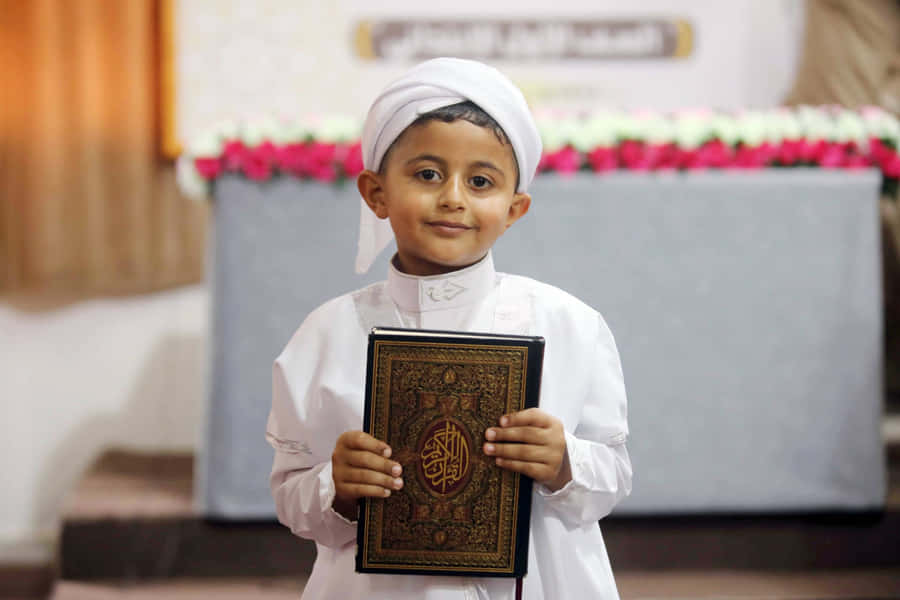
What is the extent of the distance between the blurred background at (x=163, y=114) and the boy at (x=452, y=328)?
1.57 meters

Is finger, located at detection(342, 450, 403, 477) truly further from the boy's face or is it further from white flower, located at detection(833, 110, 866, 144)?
white flower, located at detection(833, 110, 866, 144)

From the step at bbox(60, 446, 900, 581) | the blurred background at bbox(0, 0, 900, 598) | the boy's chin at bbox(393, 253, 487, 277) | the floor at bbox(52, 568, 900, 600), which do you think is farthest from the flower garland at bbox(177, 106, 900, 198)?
the boy's chin at bbox(393, 253, 487, 277)

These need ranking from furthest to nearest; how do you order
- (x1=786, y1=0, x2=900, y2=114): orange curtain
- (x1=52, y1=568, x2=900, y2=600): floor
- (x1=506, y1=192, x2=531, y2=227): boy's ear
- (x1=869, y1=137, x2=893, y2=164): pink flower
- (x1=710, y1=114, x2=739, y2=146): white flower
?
(x1=786, y1=0, x2=900, y2=114): orange curtain, (x1=710, y1=114, x2=739, y2=146): white flower, (x1=869, y1=137, x2=893, y2=164): pink flower, (x1=52, y1=568, x2=900, y2=600): floor, (x1=506, y1=192, x2=531, y2=227): boy's ear

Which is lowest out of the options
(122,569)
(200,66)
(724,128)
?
(122,569)

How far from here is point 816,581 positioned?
5.61 feet

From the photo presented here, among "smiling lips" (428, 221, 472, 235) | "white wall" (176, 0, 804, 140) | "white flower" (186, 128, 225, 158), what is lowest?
"smiling lips" (428, 221, 472, 235)

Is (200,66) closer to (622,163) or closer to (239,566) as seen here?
(622,163)

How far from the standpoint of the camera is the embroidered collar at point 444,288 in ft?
2.85

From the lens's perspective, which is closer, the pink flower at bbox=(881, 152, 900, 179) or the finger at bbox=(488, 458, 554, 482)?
the finger at bbox=(488, 458, 554, 482)

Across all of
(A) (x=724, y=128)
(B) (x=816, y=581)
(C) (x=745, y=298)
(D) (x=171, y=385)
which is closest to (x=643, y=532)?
(B) (x=816, y=581)

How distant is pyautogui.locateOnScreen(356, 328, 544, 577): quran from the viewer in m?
0.78

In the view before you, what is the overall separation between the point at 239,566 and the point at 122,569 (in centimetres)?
51

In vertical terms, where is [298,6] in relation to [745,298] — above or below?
above

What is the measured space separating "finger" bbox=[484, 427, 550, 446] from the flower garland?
1.34 metres
